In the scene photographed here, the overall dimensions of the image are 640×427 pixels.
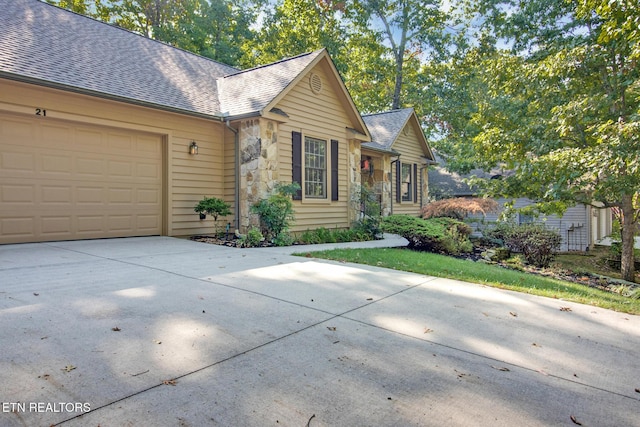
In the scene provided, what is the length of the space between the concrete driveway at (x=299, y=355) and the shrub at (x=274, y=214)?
382 cm

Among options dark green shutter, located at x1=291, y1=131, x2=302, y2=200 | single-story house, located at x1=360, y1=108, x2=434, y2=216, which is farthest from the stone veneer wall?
single-story house, located at x1=360, y1=108, x2=434, y2=216

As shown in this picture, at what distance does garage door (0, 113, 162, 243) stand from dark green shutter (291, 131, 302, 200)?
306 cm

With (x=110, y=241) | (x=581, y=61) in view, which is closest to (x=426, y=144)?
(x=581, y=61)

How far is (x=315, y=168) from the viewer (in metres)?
10.4

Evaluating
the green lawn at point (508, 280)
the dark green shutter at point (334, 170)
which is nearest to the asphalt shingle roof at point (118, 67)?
the dark green shutter at point (334, 170)

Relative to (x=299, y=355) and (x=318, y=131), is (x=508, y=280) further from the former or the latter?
(x=318, y=131)

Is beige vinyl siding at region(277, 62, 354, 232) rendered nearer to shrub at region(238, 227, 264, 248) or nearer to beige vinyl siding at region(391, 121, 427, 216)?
shrub at region(238, 227, 264, 248)

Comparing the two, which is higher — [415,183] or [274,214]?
[415,183]

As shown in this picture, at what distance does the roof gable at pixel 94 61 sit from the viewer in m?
6.68

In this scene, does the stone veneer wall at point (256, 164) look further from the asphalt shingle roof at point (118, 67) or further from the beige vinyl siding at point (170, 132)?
the beige vinyl siding at point (170, 132)

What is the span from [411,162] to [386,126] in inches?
71.9

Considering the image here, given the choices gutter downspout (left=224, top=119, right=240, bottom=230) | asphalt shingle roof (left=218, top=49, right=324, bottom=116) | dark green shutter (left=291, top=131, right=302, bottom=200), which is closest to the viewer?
asphalt shingle roof (left=218, top=49, right=324, bottom=116)

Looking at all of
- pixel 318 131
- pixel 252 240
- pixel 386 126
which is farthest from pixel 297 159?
pixel 386 126

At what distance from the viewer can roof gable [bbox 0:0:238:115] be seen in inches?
263
